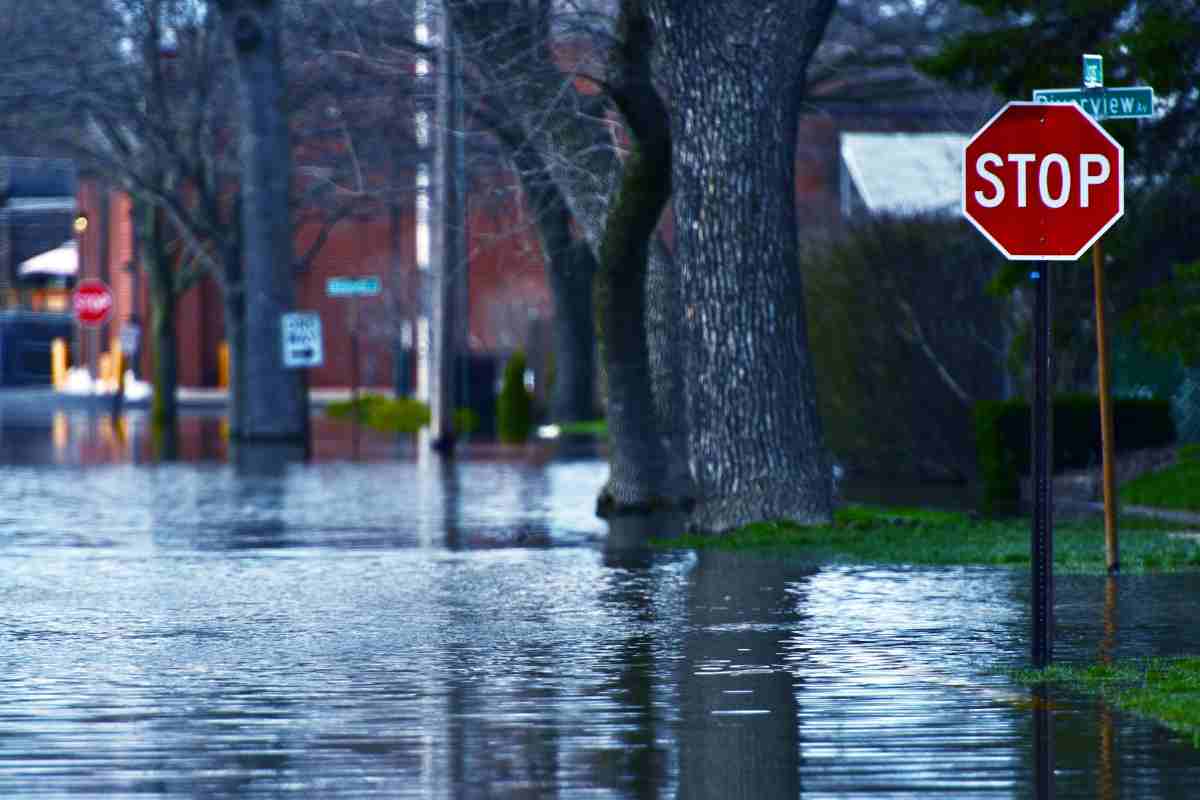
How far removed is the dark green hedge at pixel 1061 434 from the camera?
86.6 ft

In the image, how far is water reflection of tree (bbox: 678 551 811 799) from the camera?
30.7ft

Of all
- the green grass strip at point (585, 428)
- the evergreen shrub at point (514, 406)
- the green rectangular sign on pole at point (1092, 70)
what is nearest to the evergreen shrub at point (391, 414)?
the green grass strip at point (585, 428)

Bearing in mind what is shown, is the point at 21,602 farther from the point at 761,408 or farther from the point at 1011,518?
the point at 1011,518

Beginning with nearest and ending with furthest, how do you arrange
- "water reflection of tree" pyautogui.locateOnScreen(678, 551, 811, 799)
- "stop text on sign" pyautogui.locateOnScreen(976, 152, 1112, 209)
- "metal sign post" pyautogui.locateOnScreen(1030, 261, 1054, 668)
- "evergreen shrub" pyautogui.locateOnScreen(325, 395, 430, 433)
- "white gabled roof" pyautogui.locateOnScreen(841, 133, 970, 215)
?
"water reflection of tree" pyautogui.locateOnScreen(678, 551, 811, 799)
"metal sign post" pyautogui.locateOnScreen(1030, 261, 1054, 668)
"stop text on sign" pyautogui.locateOnScreen(976, 152, 1112, 209)
"white gabled roof" pyautogui.locateOnScreen(841, 133, 970, 215)
"evergreen shrub" pyautogui.locateOnScreen(325, 395, 430, 433)

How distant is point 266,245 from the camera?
142 ft

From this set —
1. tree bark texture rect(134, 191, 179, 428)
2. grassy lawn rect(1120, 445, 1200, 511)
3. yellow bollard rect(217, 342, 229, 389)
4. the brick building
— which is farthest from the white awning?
grassy lawn rect(1120, 445, 1200, 511)

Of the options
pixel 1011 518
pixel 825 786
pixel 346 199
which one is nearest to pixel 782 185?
pixel 1011 518

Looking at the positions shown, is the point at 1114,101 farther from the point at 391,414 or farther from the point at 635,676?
the point at 391,414

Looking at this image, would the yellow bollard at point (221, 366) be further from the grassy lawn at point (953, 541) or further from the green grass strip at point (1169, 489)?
the grassy lawn at point (953, 541)

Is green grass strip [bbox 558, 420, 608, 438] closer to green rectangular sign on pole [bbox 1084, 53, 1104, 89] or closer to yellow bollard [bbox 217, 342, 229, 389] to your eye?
yellow bollard [bbox 217, 342, 229, 389]

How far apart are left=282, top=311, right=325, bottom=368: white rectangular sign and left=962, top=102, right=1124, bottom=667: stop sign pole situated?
31.4 metres

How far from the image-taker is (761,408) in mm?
20391

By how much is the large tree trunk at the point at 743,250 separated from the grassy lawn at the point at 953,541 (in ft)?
1.57

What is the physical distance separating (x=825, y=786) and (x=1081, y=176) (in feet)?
13.0
